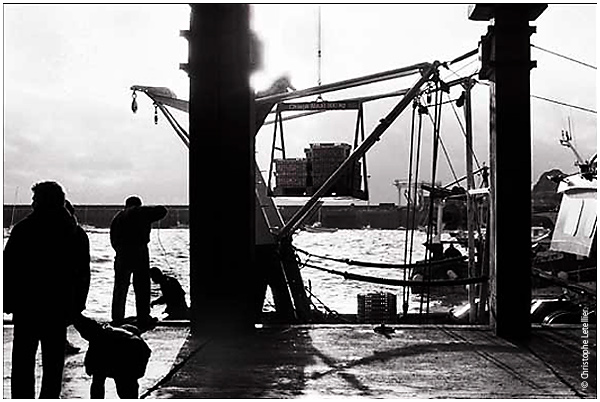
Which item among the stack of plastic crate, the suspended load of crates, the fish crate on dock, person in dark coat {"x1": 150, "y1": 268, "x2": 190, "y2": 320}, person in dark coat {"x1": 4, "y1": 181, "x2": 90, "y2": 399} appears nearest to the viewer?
person in dark coat {"x1": 4, "y1": 181, "x2": 90, "y2": 399}

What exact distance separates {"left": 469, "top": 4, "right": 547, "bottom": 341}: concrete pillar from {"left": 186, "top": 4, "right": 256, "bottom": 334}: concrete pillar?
2.35 meters

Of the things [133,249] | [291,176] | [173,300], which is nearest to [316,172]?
[291,176]

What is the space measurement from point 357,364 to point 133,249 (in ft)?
10.8

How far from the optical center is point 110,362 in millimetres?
4773

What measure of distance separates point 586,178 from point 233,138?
9.06m

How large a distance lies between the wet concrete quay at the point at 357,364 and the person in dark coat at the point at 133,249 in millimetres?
699

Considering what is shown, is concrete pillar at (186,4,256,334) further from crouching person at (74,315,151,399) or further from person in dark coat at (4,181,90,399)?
crouching person at (74,315,151,399)

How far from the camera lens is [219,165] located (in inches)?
311

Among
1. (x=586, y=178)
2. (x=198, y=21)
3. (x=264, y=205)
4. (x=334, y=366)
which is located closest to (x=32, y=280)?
(x=334, y=366)

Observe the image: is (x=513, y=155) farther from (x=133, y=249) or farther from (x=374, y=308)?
(x=374, y=308)

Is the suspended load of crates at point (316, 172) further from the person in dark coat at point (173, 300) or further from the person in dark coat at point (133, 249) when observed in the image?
the person in dark coat at point (133, 249)

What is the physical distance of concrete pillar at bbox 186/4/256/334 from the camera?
7871mm

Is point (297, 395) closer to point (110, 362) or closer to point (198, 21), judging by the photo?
point (110, 362)

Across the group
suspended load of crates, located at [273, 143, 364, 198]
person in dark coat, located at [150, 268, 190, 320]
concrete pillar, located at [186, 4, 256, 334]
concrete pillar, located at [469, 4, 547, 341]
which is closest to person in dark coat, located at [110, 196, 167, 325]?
concrete pillar, located at [186, 4, 256, 334]
